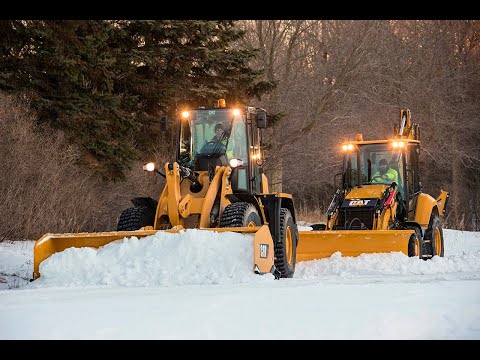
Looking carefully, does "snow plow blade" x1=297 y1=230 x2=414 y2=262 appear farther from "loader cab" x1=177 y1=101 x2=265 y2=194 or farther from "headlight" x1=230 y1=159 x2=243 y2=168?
"headlight" x1=230 y1=159 x2=243 y2=168

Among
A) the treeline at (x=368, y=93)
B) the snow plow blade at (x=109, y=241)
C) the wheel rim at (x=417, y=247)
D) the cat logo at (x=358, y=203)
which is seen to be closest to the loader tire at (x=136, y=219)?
the snow plow blade at (x=109, y=241)

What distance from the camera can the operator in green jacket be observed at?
16.1 m

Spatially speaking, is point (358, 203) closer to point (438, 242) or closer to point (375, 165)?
point (375, 165)

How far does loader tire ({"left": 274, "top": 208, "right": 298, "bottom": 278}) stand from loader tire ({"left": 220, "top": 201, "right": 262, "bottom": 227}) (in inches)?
23.6

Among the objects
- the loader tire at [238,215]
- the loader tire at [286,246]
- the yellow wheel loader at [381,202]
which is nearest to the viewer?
the loader tire at [238,215]

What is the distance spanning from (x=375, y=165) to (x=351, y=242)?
2.76 meters

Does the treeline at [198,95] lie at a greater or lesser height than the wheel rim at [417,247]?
greater

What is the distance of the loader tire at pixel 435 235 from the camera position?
1623 cm

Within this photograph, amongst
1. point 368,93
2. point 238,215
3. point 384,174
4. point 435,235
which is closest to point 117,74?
point 384,174

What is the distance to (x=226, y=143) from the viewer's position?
40.9ft

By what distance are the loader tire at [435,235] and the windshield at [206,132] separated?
18.8 feet

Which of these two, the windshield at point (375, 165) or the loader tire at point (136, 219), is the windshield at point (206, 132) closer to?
the loader tire at point (136, 219)
